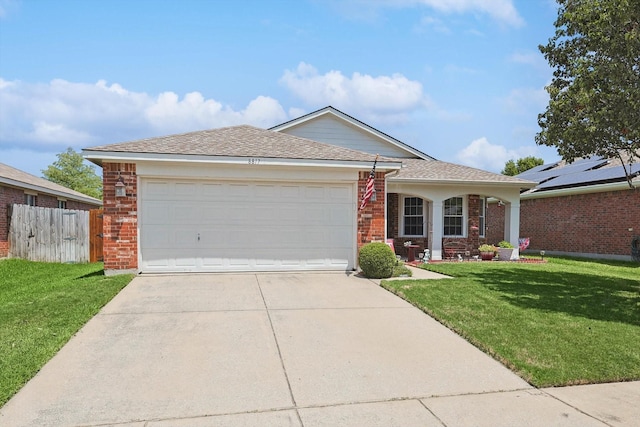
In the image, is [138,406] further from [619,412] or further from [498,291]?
[498,291]

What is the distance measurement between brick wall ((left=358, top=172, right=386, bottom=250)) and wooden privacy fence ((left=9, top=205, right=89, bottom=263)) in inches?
409

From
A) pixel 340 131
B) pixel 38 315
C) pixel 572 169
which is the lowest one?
pixel 38 315

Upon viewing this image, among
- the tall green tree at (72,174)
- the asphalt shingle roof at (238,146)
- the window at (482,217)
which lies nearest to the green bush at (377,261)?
the asphalt shingle roof at (238,146)

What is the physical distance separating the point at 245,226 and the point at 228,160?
1.64 metres

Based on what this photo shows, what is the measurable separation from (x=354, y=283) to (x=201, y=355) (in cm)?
494

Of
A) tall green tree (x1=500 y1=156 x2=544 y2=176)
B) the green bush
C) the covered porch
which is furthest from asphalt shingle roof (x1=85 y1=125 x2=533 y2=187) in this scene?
tall green tree (x1=500 y1=156 x2=544 y2=176)

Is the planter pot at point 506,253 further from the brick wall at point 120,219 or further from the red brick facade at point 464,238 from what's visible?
the brick wall at point 120,219

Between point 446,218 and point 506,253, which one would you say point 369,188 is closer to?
point 446,218

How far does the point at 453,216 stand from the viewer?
52.2ft

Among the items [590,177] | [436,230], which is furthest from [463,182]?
[590,177]

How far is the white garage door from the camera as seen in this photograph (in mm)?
10227

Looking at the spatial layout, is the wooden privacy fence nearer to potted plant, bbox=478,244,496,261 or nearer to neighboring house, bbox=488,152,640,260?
potted plant, bbox=478,244,496,261

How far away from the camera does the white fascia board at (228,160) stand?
9.66 meters

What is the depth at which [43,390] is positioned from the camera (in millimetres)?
4254
